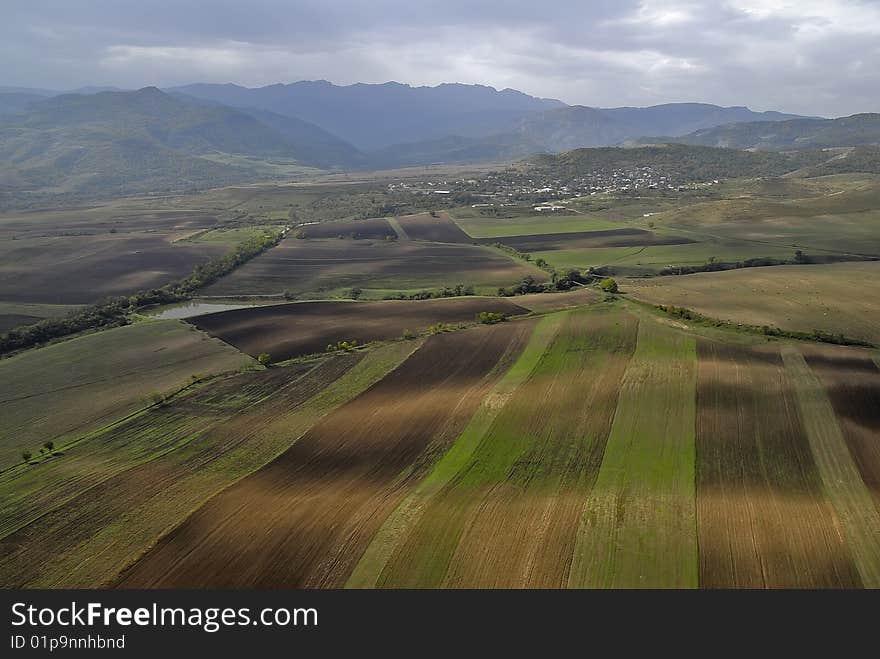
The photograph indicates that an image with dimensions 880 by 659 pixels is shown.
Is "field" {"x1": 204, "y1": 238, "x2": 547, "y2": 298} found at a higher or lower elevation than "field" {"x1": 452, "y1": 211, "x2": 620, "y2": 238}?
lower

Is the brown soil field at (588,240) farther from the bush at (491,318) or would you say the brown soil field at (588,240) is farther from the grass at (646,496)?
the grass at (646,496)

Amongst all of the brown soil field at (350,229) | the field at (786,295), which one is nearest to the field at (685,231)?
the field at (786,295)

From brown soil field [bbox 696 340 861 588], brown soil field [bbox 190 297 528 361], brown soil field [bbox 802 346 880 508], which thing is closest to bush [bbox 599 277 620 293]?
brown soil field [bbox 190 297 528 361]

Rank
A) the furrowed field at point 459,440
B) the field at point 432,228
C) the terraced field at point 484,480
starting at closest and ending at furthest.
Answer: the terraced field at point 484,480 → the furrowed field at point 459,440 → the field at point 432,228

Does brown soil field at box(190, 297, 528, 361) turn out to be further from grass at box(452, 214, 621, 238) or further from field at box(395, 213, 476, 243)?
grass at box(452, 214, 621, 238)

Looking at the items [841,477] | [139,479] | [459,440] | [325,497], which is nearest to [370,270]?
[459,440]

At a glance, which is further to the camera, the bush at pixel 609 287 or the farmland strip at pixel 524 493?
the bush at pixel 609 287

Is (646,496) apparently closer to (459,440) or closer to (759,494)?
(759,494)
